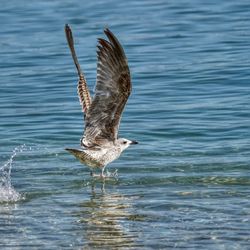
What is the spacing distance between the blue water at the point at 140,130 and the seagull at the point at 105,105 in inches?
15.8

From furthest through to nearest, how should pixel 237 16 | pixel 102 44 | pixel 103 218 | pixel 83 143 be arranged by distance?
pixel 237 16, pixel 83 143, pixel 102 44, pixel 103 218

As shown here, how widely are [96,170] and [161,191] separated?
1659 millimetres

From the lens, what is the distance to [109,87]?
35.7 feet

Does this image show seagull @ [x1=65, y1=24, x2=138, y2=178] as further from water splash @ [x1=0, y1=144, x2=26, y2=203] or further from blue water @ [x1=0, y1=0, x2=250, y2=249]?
water splash @ [x1=0, y1=144, x2=26, y2=203]

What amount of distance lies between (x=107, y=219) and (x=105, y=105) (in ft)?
5.03

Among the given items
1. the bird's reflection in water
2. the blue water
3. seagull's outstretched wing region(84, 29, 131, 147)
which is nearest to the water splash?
the blue water

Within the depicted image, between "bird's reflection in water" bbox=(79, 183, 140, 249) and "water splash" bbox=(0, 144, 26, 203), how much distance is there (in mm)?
791

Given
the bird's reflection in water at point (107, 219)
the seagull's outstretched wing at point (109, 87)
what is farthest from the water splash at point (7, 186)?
the seagull's outstretched wing at point (109, 87)

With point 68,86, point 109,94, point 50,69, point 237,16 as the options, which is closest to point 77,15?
point 237,16

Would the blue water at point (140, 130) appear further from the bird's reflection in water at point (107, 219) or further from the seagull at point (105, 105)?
the seagull at point (105, 105)

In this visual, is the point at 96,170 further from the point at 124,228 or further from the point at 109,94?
the point at 124,228

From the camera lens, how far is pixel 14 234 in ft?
30.7

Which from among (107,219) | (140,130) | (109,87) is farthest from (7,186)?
(140,130)

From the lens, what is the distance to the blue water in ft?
31.3
